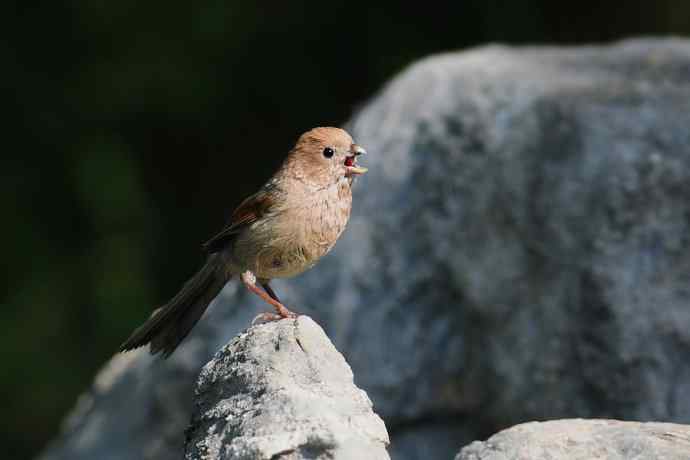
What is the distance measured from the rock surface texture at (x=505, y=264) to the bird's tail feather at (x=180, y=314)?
1.55 meters

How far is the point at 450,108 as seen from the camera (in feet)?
21.0

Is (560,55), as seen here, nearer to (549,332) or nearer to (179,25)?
(549,332)

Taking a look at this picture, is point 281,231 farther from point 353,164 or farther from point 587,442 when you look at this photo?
point 587,442

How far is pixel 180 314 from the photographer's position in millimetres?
4453

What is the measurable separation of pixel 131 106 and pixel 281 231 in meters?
4.44

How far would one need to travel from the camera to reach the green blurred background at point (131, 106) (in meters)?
8.17

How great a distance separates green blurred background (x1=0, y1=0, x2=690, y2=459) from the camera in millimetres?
8172

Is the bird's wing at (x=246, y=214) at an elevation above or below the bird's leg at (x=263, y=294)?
above

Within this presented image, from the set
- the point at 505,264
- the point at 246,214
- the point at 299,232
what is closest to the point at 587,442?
the point at 299,232

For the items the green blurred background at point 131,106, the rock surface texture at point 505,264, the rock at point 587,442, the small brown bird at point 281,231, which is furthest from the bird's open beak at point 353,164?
the green blurred background at point 131,106

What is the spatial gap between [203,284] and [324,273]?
1.75 m

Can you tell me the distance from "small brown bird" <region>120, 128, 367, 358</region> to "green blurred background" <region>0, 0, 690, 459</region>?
A: 12.1 feet

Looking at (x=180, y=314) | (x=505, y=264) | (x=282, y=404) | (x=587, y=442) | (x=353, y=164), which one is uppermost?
(x=353, y=164)

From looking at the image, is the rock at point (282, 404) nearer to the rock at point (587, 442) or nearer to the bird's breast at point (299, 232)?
the rock at point (587, 442)
